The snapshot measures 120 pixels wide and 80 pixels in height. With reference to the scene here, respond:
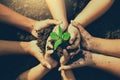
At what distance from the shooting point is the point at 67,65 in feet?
6.13

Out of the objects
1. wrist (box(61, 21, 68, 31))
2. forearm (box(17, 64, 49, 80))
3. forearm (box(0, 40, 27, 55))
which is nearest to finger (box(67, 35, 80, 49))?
wrist (box(61, 21, 68, 31))

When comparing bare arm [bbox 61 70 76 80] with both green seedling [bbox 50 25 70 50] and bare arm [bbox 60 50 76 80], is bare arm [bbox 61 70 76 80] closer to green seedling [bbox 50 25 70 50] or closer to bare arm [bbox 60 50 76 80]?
bare arm [bbox 60 50 76 80]

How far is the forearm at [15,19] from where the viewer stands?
1.98m

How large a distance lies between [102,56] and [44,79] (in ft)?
1.43

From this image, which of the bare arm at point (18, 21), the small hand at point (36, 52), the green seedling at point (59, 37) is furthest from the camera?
the bare arm at point (18, 21)

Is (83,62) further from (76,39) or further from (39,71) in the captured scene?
(39,71)

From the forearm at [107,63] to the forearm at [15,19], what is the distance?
50 centimetres

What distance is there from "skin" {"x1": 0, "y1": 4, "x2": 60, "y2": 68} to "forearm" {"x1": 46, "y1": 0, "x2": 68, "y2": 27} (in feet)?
0.15

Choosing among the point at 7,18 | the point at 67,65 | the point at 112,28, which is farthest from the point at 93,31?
the point at 7,18

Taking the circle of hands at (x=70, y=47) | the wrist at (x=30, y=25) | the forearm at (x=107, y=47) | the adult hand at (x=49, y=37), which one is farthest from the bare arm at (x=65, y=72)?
the wrist at (x=30, y=25)

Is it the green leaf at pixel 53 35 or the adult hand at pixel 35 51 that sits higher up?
the green leaf at pixel 53 35

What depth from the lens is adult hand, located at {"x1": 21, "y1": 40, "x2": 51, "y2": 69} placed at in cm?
187

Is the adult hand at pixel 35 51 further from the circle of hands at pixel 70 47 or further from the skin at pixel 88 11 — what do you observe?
the skin at pixel 88 11

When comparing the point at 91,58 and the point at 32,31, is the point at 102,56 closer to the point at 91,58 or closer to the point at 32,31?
the point at 91,58
